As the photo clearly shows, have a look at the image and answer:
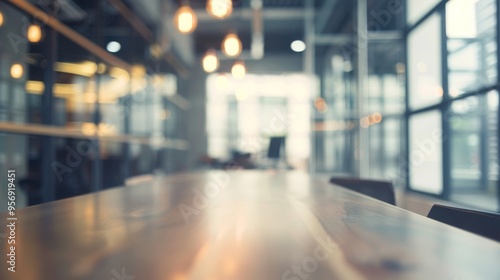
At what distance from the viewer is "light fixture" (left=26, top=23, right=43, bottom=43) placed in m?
2.81

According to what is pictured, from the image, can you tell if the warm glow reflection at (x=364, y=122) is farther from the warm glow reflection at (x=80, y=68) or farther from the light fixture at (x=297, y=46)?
the light fixture at (x=297, y=46)

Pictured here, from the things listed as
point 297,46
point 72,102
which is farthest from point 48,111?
point 297,46

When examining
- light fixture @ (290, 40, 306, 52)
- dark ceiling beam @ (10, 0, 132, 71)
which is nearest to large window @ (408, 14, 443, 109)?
dark ceiling beam @ (10, 0, 132, 71)

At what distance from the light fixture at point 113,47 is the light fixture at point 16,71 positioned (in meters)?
1.60

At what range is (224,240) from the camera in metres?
0.66

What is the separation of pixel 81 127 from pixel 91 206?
120 inches

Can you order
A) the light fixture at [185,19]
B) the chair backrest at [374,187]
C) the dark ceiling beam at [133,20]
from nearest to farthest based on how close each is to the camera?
1. the chair backrest at [374,187]
2. the light fixture at [185,19]
3. the dark ceiling beam at [133,20]

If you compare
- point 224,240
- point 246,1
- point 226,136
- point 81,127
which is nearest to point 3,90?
point 81,127

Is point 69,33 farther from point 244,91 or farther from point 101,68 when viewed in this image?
point 244,91

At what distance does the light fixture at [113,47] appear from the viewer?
14.3 ft

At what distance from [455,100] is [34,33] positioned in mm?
3827

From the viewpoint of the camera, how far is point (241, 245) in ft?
2.04

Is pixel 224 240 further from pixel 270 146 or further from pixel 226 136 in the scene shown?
pixel 226 136

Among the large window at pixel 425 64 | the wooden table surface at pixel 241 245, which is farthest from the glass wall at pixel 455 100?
the wooden table surface at pixel 241 245
